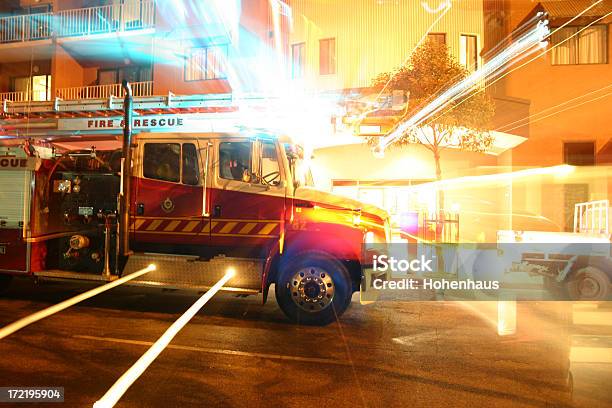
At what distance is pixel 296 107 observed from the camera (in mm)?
9047

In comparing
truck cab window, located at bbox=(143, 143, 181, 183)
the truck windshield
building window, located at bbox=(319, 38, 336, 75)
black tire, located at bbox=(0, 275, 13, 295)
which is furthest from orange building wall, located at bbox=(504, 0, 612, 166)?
black tire, located at bbox=(0, 275, 13, 295)

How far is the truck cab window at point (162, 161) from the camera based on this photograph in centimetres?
746

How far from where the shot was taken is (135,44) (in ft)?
60.6

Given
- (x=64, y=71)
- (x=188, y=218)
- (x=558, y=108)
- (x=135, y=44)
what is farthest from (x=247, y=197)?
(x=64, y=71)

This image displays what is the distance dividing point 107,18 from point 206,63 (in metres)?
4.32

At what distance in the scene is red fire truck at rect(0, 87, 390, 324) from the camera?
274 inches

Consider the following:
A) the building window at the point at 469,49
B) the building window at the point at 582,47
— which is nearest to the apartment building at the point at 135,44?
the building window at the point at 469,49

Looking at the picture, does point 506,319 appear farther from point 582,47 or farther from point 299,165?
point 582,47

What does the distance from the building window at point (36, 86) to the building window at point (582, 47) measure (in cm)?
1995

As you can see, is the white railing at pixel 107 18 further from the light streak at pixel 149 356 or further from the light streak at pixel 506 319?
the light streak at pixel 506 319

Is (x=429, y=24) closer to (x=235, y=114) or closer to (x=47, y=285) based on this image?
(x=235, y=114)

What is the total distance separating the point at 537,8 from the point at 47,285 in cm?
1858

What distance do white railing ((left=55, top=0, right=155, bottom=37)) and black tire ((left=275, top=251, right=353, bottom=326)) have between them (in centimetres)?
1459

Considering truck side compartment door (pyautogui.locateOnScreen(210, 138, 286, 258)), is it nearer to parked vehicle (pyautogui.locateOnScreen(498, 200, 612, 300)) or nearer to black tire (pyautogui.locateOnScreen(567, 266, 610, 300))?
parked vehicle (pyautogui.locateOnScreen(498, 200, 612, 300))
